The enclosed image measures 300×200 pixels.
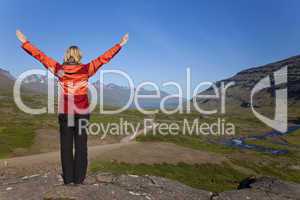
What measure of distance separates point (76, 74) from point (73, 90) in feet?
1.95

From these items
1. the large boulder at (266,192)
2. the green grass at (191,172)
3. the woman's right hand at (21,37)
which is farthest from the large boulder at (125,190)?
the green grass at (191,172)

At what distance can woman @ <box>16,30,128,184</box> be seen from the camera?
12.9 m

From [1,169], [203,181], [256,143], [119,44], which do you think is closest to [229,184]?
[203,181]

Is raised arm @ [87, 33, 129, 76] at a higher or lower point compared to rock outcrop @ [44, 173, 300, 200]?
higher

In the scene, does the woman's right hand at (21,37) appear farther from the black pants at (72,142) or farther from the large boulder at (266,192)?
the large boulder at (266,192)

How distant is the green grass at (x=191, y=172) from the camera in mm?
53725

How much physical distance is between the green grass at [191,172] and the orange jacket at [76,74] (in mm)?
37895

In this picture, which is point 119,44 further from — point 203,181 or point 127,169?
point 203,181

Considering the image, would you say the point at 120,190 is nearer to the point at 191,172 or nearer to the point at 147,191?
the point at 147,191

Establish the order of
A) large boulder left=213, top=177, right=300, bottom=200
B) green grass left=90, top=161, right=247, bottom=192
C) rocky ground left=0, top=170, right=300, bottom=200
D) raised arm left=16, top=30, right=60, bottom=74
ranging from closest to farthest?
raised arm left=16, top=30, right=60, bottom=74, rocky ground left=0, top=170, right=300, bottom=200, large boulder left=213, top=177, right=300, bottom=200, green grass left=90, top=161, right=247, bottom=192

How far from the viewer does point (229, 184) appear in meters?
57.3

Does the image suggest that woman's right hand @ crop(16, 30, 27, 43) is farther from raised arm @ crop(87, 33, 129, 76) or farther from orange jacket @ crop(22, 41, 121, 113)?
raised arm @ crop(87, 33, 129, 76)

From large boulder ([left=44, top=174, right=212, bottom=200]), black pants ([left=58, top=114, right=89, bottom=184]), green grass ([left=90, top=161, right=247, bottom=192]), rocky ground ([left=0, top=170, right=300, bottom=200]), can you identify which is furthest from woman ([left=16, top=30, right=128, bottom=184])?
green grass ([left=90, top=161, right=247, bottom=192])

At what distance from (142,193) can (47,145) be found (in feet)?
235
